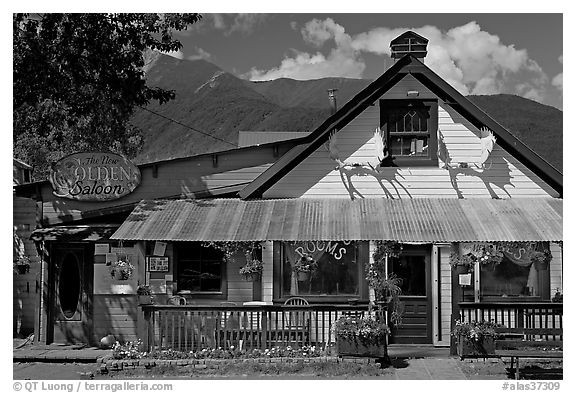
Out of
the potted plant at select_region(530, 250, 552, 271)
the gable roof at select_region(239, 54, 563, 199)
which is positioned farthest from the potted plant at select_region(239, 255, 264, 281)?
the potted plant at select_region(530, 250, 552, 271)

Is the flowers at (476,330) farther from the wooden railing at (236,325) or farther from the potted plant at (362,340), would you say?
the wooden railing at (236,325)

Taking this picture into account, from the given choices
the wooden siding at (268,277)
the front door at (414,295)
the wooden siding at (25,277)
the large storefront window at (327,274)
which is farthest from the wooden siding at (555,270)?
the wooden siding at (25,277)

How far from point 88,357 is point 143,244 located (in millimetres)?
2492

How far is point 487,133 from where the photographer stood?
Answer: 15.2 meters

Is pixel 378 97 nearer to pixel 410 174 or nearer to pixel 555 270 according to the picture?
pixel 410 174

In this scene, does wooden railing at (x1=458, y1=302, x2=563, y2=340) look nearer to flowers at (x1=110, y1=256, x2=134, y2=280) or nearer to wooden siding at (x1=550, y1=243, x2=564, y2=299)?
wooden siding at (x1=550, y1=243, x2=564, y2=299)

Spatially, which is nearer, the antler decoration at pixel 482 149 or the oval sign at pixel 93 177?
the antler decoration at pixel 482 149

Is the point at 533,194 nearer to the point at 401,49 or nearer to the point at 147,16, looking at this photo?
the point at 401,49

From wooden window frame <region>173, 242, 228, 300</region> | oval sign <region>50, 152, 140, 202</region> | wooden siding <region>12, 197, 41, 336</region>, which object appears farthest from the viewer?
wooden siding <region>12, 197, 41, 336</region>

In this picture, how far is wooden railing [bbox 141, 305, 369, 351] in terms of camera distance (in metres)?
13.4

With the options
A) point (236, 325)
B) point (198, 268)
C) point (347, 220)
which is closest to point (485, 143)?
point (347, 220)

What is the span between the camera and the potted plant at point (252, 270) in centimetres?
1459

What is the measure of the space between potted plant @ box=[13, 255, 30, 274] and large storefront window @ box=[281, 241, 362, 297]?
20.3 feet

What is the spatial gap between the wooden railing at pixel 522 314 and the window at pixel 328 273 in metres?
2.42
